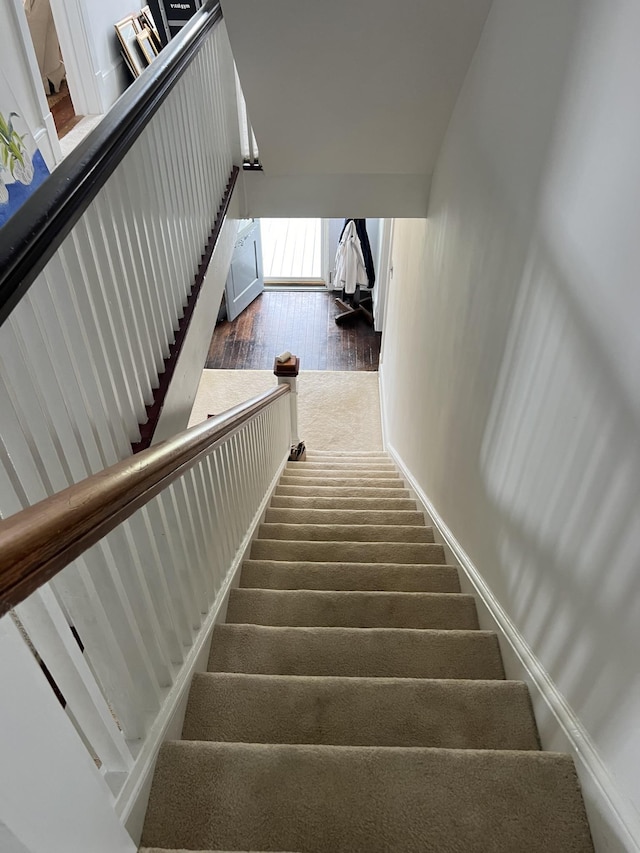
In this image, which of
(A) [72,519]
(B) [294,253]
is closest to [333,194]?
(A) [72,519]

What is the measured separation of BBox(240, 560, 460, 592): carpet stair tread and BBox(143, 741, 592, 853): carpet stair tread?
0.95m

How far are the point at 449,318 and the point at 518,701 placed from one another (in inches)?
69.2

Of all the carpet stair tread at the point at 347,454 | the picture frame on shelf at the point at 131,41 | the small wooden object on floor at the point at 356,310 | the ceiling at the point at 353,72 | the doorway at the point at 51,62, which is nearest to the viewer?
the ceiling at the point at 353,72

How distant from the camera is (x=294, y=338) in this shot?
7.27 m

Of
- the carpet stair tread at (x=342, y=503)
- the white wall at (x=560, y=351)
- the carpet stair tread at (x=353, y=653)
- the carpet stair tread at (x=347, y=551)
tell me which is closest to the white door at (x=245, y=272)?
the carpet stair tread at (x=342, y=503)

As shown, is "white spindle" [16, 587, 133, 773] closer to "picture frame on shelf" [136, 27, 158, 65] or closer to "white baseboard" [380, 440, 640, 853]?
"white baseboard" [380, 440, 640, 853]

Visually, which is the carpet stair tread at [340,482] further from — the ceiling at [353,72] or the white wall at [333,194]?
the ceiling at [353,72]

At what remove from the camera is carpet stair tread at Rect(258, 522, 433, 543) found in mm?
2748

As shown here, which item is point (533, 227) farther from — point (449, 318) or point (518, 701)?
point (518, 701)

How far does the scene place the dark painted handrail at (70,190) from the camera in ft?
3.34

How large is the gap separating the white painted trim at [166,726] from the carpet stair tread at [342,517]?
1.06 metres

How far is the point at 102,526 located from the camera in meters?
0.83

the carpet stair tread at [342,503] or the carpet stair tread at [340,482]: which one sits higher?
the carpet stair tread at [342,503]

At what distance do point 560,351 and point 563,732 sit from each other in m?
0.92
